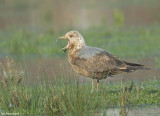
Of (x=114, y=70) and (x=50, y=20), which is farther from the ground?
(x=50, y=20)

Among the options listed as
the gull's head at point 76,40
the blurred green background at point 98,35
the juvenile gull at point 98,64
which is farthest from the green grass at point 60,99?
the blurred green background at point 98,35

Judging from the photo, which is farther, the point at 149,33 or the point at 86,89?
the point at 149,33

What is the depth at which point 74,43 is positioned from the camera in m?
8.18

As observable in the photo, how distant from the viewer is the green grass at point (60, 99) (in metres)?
6.54

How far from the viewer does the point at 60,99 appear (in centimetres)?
675

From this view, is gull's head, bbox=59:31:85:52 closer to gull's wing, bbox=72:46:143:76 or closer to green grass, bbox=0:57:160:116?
gull's wing, bbox=72:46:143:76

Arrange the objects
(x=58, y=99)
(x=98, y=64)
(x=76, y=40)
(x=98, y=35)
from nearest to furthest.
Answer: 1. (x=58, y=99)
2. (x=98, y=64)
3. (x=76, y=40)
4. (x=98, y=35)

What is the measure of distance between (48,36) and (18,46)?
2387 millimetres

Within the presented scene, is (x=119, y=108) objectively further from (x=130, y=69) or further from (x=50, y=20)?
(x=50, y=20)

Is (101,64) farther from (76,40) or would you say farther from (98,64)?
(76,40)

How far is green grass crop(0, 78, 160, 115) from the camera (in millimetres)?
6535

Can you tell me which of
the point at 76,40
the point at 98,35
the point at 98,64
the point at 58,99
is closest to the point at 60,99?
the point at 58,99

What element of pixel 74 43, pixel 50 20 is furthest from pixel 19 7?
pixel 74 43

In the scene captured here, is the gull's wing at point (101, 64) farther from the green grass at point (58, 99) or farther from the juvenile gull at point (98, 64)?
the green grass at point (58, 99)
